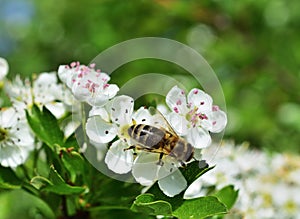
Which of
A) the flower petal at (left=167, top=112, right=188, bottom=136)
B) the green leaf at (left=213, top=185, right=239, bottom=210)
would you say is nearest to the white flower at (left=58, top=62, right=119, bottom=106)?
the flower petal at (left=167, top=112, right=188, bottom=136)

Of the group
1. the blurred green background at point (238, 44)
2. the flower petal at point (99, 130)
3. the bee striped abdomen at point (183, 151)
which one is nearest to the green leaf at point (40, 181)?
the flower petal at point (99, 130)

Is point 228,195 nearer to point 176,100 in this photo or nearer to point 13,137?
point 176,100

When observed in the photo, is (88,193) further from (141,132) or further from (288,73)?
(288,73)

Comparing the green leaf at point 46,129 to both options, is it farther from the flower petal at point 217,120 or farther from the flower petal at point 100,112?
the flower petal at point 217,120

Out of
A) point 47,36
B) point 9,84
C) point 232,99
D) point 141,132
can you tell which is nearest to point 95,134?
point 141,132

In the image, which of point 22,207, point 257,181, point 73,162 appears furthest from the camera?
point 22,207

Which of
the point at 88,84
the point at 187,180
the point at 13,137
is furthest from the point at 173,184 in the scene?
the point at 13,137

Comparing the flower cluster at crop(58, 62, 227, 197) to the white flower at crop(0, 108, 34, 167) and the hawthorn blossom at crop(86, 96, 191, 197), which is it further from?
the white flower at crop(0, 108, 34, 167)

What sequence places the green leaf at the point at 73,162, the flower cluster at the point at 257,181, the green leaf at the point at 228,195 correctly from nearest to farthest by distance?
1. the green leaf at the point at 73,162
2. the green leaf at the point at 228,195
3. the flower cluster at the point at 257,181
